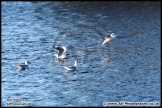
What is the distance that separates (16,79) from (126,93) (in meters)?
6.47

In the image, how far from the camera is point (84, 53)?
116ft

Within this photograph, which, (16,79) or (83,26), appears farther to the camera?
(83,26)

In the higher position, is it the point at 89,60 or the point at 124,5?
the point at 89,60

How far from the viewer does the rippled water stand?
2672cm

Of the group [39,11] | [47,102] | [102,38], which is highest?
[47,102]

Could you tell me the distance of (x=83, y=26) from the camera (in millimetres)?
44656

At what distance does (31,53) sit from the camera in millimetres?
35562

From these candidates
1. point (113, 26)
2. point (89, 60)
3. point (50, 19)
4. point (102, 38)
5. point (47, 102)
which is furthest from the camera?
point (50, 19)

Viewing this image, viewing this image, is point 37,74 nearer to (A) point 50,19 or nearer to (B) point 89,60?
(B) point 89,60

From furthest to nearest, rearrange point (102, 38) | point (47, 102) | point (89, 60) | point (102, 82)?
point (102, 38)
point (89, 60)
point (102, 82)
point (47, 102)

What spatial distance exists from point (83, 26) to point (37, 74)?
15.1 metres

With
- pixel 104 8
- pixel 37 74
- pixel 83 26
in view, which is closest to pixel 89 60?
pixel 37 74

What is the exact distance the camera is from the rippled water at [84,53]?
26.7 meters

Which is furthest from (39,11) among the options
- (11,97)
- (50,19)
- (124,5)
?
(11,97)
